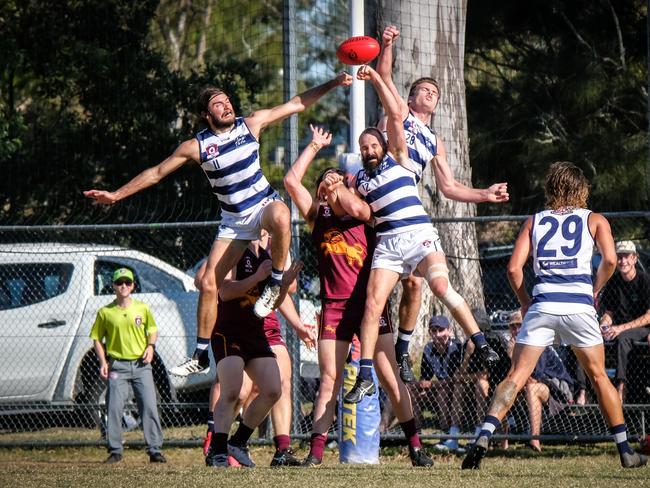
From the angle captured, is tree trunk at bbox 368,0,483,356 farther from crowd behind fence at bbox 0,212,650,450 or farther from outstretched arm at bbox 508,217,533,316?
outstretched arm at bbox 508,217,533,316

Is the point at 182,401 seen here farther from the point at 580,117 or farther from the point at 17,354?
the point at 580,117

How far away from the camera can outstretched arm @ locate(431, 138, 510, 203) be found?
28.7 feet

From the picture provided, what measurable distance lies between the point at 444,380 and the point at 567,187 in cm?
374

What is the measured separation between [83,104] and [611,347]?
10.3 meters

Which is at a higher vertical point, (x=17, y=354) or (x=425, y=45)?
(x=425, y=45)

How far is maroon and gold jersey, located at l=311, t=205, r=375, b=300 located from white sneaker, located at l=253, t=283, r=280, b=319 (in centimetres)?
44

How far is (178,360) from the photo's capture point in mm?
12320

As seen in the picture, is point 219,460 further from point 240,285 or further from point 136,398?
point 136,398

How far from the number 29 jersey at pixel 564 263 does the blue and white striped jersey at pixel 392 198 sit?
1037 mm

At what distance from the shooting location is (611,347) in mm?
11500

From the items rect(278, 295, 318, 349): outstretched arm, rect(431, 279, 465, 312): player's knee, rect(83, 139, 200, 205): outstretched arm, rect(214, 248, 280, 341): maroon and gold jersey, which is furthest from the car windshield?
rect(431, 279, 465, 312): player's knee

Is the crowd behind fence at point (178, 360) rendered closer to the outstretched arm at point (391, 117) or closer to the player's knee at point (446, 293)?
the outstretched arm at point (391, 117)

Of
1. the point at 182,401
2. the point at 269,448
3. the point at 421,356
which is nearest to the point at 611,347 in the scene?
the point at 421,356

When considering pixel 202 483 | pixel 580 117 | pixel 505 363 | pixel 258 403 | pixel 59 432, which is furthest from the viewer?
pixel 580 117
